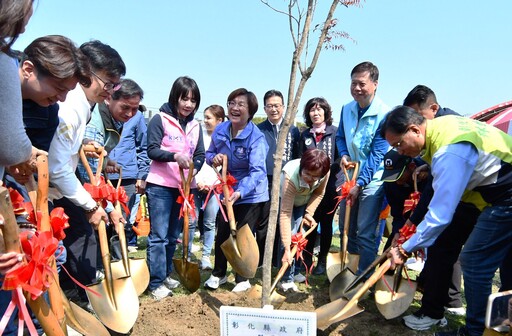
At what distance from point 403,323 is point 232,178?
1787mm

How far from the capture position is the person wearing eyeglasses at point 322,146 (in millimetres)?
4571

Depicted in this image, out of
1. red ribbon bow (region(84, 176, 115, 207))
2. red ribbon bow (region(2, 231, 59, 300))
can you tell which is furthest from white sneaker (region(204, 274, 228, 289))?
red ribbon bow (region(2, 231, 59, 300))

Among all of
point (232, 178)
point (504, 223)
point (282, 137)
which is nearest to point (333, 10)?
point (282, 137)

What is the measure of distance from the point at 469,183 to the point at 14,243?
8.00 feet

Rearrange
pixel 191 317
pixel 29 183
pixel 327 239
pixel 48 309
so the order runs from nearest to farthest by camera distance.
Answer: pixel 48 309 < pixel 29 183 < pixel 191 317 < pixel 327 239

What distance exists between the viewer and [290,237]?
3.53 m

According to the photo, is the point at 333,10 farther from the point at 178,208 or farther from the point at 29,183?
the point at 178,208

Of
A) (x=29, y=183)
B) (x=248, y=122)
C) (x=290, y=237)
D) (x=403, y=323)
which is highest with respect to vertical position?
(x=248, y=122)

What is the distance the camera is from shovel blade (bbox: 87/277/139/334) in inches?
110

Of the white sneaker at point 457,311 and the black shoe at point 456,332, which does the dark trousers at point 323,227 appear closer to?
the white sneaker at point 457,311

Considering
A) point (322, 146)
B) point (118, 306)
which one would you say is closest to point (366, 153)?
point (322, 146)

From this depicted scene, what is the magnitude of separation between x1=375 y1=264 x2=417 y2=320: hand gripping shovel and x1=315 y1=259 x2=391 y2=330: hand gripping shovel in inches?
14.0

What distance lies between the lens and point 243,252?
3656 millimetres

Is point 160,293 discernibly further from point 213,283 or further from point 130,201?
point 130,201
